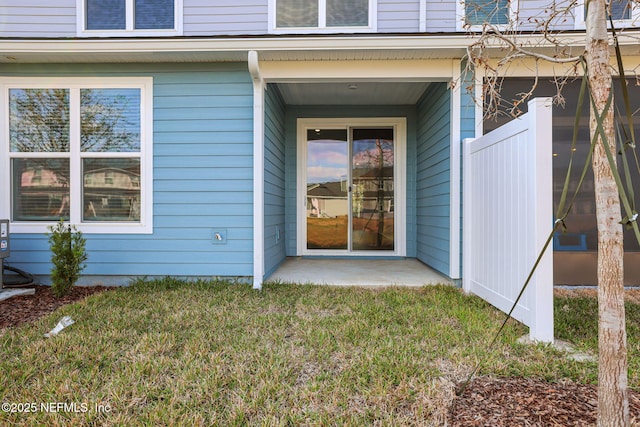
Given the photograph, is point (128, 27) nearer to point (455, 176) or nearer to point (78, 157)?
point (78, 157)

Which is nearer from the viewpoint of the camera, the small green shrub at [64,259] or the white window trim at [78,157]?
the small green shrub at [64,259]

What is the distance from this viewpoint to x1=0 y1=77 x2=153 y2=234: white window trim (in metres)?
3.89

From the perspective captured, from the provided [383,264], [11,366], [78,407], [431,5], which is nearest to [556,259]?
[383,264]

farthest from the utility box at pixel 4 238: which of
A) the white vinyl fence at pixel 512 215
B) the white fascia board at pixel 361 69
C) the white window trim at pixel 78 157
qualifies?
the white vinyl fence at pixel 512 215

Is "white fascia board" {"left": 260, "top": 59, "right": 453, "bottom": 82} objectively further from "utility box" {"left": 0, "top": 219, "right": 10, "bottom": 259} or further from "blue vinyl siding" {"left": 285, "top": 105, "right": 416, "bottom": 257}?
"utility box" {"left": 0, "top": 219, "right": 10, "bottom": 259}

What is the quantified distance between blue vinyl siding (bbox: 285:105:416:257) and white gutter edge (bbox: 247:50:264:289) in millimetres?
1852

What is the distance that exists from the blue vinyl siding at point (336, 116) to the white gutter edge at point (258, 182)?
1.85 m

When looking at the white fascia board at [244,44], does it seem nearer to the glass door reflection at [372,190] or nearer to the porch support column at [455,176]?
the porch support column at [455,176]

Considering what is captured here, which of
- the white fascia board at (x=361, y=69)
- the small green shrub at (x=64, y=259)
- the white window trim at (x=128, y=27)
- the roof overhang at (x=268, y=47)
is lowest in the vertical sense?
the small green shrub at (x=64, y=259)

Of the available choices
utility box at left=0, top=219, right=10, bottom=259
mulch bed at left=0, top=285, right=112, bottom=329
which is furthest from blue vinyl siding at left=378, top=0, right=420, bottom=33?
utility box at left=0, top=219, right=10, bottom=259

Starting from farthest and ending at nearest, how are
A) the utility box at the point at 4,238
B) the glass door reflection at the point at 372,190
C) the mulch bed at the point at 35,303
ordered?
1. the glass door reflection at the point at 372,190
2. the utility box at the point at 4,238
3. the mulch bed at the point at 35,303

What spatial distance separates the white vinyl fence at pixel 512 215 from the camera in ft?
7.80

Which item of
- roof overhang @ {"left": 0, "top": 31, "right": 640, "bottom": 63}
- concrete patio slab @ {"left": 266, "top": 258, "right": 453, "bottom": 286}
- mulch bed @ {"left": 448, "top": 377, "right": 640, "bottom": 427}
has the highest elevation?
roof overhang @ {"left": 0, "top": 31, "right": 640, "bottom": 63}

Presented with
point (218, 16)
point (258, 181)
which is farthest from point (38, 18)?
point (258, 181)
